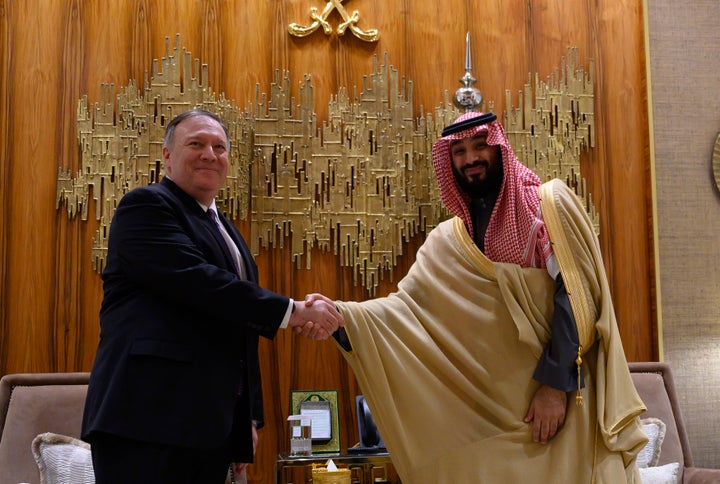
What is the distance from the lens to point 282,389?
4.10 metres

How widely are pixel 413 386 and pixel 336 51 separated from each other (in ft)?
7.29

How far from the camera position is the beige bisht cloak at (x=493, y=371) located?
8.76 feet

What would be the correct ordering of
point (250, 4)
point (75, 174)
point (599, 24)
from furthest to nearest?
point (599, 24) < point (250, 4) < point (75, 174)

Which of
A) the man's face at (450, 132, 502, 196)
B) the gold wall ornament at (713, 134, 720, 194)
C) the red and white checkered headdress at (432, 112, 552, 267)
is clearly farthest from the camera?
the gold wall ornament at (713, 134, 720, 194)

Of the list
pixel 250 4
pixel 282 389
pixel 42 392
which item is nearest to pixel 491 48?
pixel 250 4

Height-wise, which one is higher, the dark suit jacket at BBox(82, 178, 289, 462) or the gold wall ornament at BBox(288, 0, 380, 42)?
the gold wall ornament at BBox(288, 0, 380, 42)

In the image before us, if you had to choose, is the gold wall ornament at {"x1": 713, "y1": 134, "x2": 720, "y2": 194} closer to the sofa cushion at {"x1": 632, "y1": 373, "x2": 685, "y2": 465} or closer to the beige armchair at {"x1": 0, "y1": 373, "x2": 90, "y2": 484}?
the sofa cushion at {"x1": 632, "y1": 373, "x2": 685, "y2": 465}

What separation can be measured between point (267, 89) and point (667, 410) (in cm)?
277

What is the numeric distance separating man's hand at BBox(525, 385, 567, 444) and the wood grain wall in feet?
5.26

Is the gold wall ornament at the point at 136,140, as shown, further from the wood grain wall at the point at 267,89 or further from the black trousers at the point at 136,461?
the black trousers at the point at 136,461

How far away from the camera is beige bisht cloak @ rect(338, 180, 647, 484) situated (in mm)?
2670

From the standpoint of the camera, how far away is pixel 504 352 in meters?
2.84

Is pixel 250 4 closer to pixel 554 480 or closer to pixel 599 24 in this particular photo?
pixel 599 24

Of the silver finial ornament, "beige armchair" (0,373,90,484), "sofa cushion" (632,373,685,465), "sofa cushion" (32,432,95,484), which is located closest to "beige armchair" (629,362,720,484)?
"sofa cushion" (632,373,685,465)
